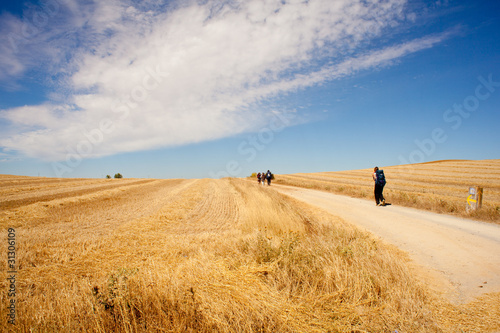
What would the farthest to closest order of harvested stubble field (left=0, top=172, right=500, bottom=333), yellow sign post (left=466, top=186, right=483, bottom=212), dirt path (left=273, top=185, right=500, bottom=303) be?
yellow sign post (left=466, top=186, right=483, bottom=212) < dirt path (left=273, top=185, right=500, bottom=303) < harvested stubble field (left=0, top=172, right=500, bottom=333)

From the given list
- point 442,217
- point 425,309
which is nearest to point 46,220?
point 425,309

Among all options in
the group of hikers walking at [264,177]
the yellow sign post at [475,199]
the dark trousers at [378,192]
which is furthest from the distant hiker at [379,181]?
the group of hikers walking at [264,177]

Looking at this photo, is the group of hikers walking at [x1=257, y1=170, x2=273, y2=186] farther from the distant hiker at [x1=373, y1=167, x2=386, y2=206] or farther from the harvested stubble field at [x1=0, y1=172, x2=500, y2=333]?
the harvested stubble field at [x1=0, y1=172, x2=500, y2=333]

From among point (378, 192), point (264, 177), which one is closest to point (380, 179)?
point (378, 192)

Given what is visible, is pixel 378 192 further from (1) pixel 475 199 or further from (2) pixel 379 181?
(1) pixel 475 199

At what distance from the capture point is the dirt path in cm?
416

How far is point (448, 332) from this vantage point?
→ 2771 millimetres

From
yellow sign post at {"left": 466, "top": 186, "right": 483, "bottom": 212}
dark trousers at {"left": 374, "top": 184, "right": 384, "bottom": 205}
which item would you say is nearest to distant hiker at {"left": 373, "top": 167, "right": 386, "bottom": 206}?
dark trousers at {"left": 374, "top": 184, "right": 384, "bottom": 205}

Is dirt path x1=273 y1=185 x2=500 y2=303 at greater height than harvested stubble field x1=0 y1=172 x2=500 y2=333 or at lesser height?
lesser

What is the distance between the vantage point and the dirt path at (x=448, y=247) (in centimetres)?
416

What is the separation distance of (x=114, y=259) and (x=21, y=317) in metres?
2.83

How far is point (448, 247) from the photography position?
20.5 ft

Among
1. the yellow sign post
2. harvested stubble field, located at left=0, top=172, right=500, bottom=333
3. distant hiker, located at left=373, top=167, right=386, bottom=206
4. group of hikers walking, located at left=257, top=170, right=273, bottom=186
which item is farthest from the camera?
group of hikers walking, located at left=257, top=170, right=273, bottom=186

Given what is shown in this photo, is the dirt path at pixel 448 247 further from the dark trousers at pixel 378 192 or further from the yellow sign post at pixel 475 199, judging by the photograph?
the dark trousers at pixel 378 192
